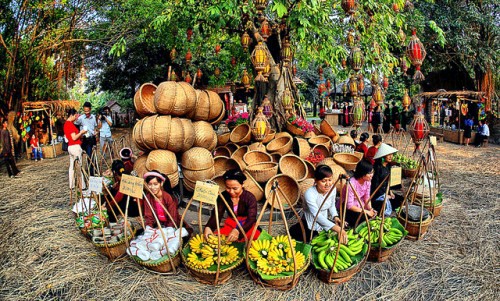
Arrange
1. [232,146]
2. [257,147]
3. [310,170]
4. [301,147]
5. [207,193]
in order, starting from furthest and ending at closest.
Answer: [232,146]
[301,147]
[257,147]
[310,170]
[207,193]

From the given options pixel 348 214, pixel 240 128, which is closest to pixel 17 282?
pixel 348 214

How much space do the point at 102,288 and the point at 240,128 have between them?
14.7 feet

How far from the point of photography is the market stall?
1032 centimetres

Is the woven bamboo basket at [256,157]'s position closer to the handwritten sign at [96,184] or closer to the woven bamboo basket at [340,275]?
the handwritten sign at [96,184]

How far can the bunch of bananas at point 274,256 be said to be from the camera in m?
2.96

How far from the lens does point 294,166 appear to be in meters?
5.72

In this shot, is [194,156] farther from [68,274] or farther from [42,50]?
[42,50]

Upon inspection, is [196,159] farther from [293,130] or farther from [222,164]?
[293,130]

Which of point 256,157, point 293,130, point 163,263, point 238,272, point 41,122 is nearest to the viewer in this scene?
point 163,263

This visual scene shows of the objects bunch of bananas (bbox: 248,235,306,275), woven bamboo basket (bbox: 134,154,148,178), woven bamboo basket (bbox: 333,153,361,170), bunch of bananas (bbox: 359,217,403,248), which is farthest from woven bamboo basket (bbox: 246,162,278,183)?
bunch of bananas (bbox: 248,235,306,275)

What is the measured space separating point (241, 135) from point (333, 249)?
414 cm

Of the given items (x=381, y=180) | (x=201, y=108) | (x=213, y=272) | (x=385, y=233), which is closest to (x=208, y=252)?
(x=213, y=272)

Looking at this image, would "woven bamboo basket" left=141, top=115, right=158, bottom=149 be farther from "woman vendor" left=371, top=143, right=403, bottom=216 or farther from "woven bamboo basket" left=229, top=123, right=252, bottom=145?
"woman vendor" left=371, top=143, right=403, bottom=216

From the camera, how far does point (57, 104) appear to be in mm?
10750
